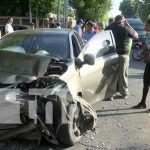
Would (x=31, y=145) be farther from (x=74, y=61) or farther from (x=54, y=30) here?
(x=54, y=30)

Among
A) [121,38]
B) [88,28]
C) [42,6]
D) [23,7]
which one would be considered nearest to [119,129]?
[121,38]

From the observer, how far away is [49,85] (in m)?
5.63

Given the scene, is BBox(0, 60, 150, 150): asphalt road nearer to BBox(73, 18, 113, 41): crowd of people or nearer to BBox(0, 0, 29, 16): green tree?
BBox(73, 18, 113, 41): crowd of people

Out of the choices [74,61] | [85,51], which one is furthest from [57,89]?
[85,51]

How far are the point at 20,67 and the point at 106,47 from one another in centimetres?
264

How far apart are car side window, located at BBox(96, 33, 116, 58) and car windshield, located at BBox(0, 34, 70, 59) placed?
2.86 feet

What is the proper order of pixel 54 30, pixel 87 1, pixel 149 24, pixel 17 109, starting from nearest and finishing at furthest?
pixel 17 109
pixel 54 30
pixel 149 24
pixel 87 1

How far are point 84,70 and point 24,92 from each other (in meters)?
1.89

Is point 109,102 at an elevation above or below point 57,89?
below

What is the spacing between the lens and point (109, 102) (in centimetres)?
906

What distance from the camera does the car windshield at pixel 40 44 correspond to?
7004 millimetres

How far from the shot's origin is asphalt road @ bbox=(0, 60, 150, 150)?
6145 mm

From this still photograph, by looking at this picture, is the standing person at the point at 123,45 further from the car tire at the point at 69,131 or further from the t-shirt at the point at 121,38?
the car tire at the point at 69,131

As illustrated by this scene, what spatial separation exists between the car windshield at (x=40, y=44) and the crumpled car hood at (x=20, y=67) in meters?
0.68
